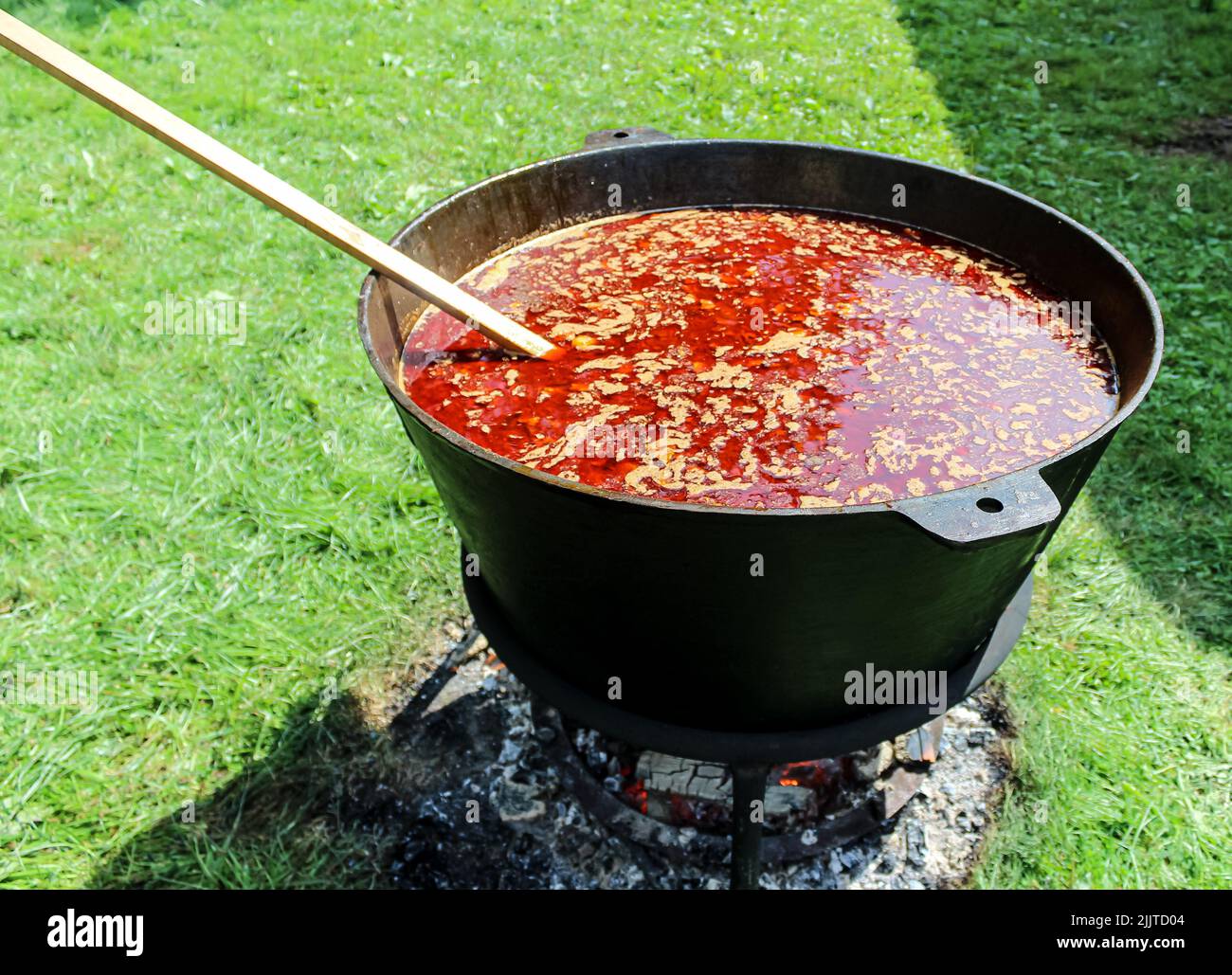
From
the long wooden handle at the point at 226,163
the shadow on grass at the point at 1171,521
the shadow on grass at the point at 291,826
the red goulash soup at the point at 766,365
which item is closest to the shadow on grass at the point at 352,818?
the shadow on grass at the point at 291,826

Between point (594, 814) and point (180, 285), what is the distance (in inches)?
145

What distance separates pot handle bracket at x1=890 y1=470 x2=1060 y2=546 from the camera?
1.26 metres

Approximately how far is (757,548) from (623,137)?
1570 mm

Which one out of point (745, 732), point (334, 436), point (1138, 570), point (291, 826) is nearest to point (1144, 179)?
→ point (1138, 570)

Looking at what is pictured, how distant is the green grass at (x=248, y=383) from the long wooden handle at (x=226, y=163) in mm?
1554

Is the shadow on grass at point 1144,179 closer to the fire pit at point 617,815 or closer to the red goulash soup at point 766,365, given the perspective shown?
the fire pit at point 617,815

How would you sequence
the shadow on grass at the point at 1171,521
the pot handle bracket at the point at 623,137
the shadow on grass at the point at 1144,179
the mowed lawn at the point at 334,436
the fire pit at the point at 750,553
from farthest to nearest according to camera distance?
the shadow on grass at the point at 1144,179
the shadow on grass at the point at 1171,521
the mowed lawn at the point at 334,436
the pot handle bracket at the point at 623,137
the fire pit at the point at 750,553

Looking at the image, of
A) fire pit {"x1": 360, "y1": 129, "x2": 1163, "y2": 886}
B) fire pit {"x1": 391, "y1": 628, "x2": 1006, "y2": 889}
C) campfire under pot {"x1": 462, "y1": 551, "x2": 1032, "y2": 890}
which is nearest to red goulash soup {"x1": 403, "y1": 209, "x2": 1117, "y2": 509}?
fire pit {"x1": 360, "y1": 129, "x2": 1163, "y2": 886}

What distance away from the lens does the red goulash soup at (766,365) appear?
67.6 inches

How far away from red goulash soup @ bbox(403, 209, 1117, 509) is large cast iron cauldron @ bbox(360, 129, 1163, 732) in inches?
4.5

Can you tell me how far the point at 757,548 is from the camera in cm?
137

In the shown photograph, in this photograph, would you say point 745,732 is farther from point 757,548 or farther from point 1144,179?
point 1144,179
